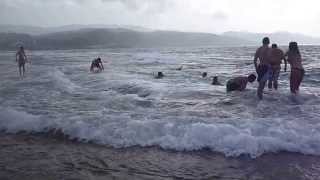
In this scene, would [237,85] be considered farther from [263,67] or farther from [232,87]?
[263,67]

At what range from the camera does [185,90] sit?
17.1m

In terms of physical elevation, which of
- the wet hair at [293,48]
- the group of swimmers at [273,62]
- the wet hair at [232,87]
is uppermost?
the wet hair at [293,48]

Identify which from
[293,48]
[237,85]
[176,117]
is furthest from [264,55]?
[176,117]

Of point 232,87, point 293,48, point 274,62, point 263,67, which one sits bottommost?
point 232,87

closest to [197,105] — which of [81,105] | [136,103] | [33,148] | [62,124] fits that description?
[136,103]

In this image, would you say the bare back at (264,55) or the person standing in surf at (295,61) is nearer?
the person standing in surf at (295,61)

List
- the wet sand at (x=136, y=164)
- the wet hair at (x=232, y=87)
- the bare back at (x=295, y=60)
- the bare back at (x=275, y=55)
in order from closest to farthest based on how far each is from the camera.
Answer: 1. the wet sand at (x=136, y=164)
2. the bare back at (x=295, y=60)
3. the bare back at (x=275, y=55)
4. the wet hair at (x=232, y=87)

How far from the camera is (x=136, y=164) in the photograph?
7414 mm

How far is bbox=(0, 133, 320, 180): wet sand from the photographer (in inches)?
268

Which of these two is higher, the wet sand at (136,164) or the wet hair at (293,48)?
the wet hair at (293,48)

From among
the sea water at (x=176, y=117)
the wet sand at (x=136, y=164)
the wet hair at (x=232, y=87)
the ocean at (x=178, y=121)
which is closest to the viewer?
the wet sand at (x=136, y=164)

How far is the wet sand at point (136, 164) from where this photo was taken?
680 cm

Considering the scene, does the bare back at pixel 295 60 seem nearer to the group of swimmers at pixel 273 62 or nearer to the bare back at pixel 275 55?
the group of swimmers at pixel 273 62

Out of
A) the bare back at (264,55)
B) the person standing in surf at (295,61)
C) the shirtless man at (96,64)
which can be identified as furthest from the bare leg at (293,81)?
the shirtless man at (96,64)
